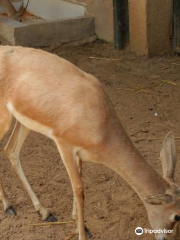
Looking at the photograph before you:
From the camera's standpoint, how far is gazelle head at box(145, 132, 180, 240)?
3.56 meters

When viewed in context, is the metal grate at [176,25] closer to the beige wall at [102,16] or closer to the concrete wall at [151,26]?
the concrete wall at [151,26]

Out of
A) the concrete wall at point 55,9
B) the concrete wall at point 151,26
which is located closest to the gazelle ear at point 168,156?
the concrete wall at point 151,26

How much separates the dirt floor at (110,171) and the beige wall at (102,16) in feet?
2.63

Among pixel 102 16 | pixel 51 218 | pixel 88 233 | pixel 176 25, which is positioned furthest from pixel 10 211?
pixel 102 16

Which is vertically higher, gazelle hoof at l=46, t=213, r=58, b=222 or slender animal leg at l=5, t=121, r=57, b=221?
slender animal leg at l=5, t=121, r=57, b=221

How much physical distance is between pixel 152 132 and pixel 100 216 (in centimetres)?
155

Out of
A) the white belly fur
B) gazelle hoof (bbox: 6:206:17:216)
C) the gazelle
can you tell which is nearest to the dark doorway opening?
the gazelle

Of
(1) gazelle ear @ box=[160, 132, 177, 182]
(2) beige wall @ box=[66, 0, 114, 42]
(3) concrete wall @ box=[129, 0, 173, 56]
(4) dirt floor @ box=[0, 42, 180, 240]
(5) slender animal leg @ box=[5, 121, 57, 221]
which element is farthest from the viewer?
(2) beige wall @ box=[66, 0, 114, 42]

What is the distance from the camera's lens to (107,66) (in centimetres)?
740

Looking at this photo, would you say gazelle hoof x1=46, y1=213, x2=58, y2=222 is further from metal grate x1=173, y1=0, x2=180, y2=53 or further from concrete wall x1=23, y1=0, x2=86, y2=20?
concrete wall x1=23, y1=0, x2=86, y2=20

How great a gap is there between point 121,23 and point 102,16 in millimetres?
497

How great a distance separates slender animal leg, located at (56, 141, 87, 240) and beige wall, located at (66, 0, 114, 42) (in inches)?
182

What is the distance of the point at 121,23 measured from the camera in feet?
25.6

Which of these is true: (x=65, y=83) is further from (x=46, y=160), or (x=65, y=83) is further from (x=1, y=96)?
(x=46, y=160)
